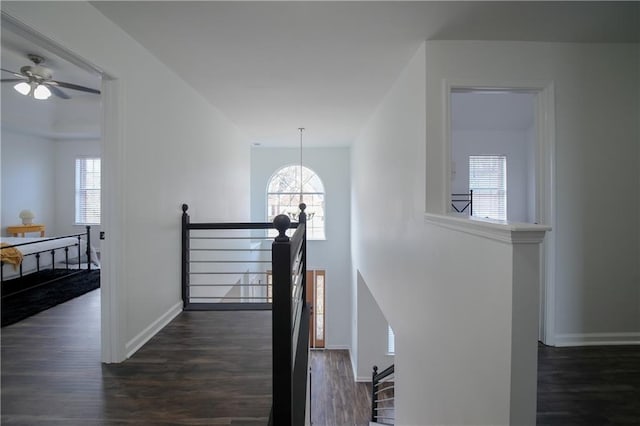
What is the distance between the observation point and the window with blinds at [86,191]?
718cm

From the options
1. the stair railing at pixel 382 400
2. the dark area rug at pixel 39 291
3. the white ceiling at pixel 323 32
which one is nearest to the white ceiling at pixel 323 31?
the white ceiling at pixel 323 32

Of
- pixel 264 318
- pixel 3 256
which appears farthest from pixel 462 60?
pixel 3 256

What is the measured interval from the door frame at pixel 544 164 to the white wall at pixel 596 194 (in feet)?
0.15

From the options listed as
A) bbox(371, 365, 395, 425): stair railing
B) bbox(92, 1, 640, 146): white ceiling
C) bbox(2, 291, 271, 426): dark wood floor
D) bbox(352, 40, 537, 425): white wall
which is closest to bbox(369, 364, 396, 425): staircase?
bbox(371, 365, 395, 425): stair railing

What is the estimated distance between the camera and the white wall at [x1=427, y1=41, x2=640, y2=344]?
255cm

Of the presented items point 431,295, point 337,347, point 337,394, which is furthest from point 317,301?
point 431,295

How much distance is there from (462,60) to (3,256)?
506 centimetres

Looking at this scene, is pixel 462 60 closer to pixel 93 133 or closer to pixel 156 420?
pixel 156 420

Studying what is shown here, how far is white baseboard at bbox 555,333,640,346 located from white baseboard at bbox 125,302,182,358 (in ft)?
10.1

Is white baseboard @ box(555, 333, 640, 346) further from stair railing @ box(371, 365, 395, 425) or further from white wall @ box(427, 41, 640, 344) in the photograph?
stair railing @ box(371, 365, 395, 425)

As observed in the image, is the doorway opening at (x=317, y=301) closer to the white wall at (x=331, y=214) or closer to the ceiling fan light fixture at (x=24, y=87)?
the white wall at (x=331, y=214)

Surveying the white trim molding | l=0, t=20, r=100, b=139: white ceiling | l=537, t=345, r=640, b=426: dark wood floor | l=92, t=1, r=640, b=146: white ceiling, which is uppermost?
l=0, t=20, r=100, b=139: white ceiling

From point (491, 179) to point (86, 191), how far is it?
27.6 feet

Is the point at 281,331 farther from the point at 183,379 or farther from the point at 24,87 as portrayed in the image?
the point at 24,87
